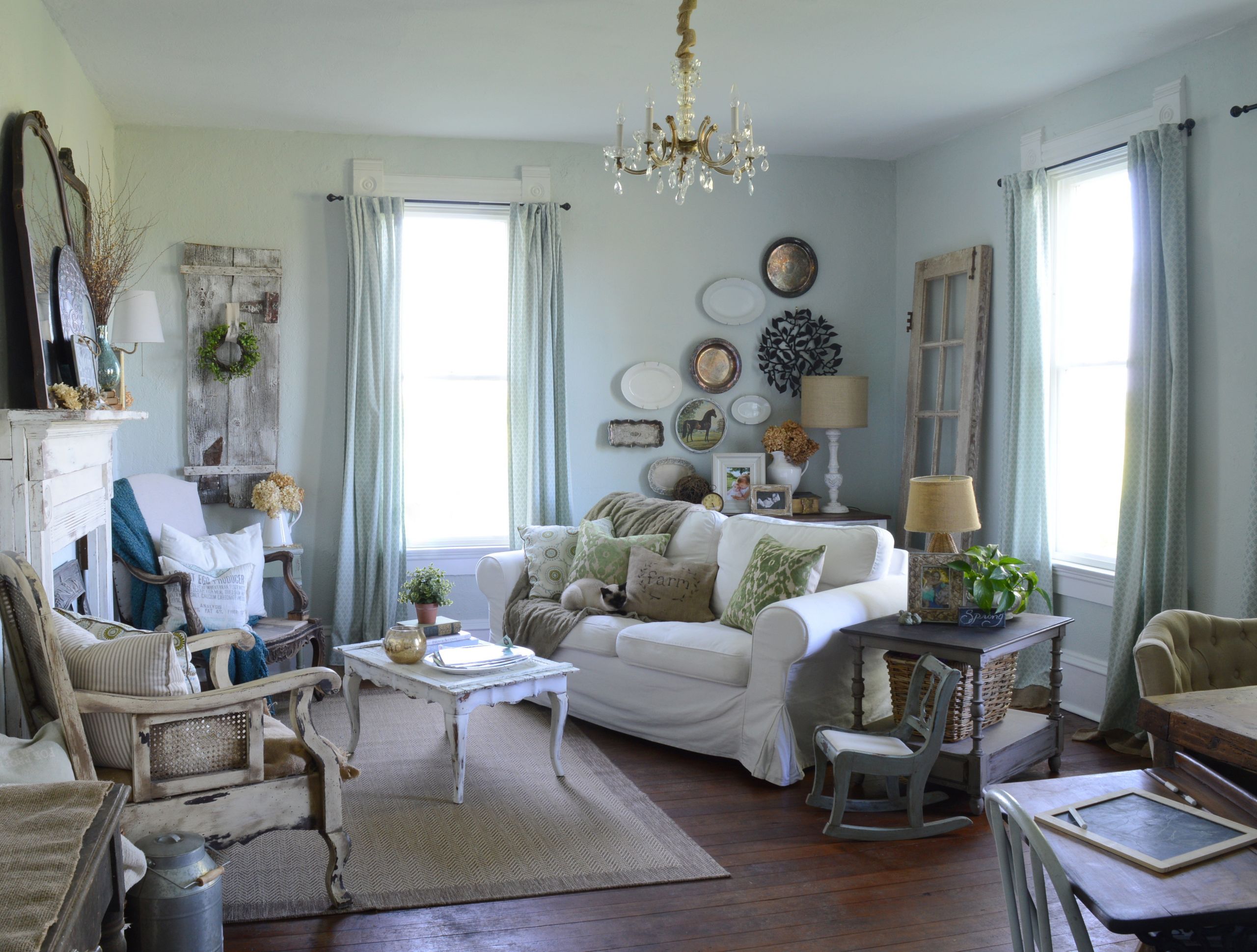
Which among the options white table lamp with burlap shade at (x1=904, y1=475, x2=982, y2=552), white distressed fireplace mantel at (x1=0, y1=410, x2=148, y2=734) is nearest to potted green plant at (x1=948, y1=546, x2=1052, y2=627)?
white table lamp with burlap shade at (x1=904, y1=475, x2=982, y2=552)

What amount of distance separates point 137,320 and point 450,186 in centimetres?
188

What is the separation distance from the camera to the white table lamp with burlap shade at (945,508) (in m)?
3.89

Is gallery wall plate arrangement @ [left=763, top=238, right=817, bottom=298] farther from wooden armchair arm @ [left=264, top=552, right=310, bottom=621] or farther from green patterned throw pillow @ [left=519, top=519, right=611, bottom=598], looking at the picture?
wooden armchair arm @ [left=264, top=552, right=310, bottom=621]

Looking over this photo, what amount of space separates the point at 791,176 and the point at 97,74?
3778 millimetres

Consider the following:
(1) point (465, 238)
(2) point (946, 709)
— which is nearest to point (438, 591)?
(2) point (946, 709)

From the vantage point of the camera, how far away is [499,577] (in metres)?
5.12

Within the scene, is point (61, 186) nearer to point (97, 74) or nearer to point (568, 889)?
point (97, 74)

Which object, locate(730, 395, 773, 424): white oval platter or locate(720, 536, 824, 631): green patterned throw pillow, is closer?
locate(720, 536, 824, 631): green patterned throw pillow

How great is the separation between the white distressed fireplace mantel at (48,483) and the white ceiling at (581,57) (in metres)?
1.66

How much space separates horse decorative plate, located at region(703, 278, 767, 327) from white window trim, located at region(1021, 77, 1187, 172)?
1.69m

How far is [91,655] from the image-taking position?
2512 millimetres

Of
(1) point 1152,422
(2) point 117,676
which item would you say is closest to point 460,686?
(2) point 117,676

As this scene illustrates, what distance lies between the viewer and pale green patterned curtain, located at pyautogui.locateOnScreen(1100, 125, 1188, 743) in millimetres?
4180

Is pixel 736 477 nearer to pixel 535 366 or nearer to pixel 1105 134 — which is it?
pixel 535 366
